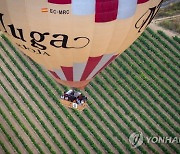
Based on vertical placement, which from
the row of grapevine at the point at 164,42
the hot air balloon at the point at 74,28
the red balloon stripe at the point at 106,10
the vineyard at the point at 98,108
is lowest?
the red balloon stripe at the point at 106,10

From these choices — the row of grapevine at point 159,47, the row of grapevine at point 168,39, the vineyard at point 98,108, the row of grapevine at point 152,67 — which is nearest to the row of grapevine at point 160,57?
the vineyard at point 98,108

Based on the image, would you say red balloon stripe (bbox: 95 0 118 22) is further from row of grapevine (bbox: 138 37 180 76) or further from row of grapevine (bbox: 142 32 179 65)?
row of grapevine (bbox: 142 32 179 65)

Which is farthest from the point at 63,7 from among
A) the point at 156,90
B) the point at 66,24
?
the point at 156,90

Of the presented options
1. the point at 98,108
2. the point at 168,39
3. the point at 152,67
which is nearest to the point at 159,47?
the point at 168,39

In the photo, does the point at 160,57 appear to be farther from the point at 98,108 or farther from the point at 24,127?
the point at 24,127

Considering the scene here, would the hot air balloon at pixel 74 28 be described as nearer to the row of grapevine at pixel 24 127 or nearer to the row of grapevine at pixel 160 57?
the row of grapevine at pixel 24 127

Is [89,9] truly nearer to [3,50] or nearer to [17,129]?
[17,129]
